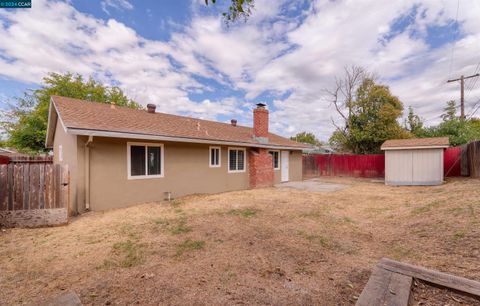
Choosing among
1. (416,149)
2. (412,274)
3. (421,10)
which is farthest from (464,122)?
(412,274)

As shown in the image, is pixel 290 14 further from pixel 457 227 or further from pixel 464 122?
pixel 464 122

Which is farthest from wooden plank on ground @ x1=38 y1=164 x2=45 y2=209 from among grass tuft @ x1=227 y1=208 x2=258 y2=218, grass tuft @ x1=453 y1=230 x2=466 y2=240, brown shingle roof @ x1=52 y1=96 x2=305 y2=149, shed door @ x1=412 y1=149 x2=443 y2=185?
shed door @ x1=412 y1=149 x2=443 y2=185

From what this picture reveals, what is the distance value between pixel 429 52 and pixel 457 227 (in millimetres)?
12086

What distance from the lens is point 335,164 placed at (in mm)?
18719

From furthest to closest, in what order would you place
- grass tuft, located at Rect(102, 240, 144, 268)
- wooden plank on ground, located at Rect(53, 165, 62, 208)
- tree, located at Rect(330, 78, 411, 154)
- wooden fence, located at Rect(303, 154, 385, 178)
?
tree, located at Rect(330, 78, 411, 154)
wooden fence, located at Rect(303, 154, 385, 178)
wooden plank on ground, located at Rect(53, 165, 62, 208)
grass tuft, located at Rect(102, 240, 144, 268)

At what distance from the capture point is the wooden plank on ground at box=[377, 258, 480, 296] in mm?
2468

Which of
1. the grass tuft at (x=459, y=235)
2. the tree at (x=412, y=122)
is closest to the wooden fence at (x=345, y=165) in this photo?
the tree at (x=412, y=122)

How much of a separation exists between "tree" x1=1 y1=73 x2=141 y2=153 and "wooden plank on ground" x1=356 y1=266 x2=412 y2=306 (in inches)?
Result: 905

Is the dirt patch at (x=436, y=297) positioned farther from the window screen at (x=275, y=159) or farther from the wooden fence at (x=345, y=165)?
the wooden fence at (x=345, y=165)

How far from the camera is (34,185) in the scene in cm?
563

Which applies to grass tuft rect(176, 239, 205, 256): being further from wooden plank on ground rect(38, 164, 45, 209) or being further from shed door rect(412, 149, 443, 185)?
shed door rect(412, 149, 443, 185)

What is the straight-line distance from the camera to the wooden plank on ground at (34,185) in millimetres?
5613

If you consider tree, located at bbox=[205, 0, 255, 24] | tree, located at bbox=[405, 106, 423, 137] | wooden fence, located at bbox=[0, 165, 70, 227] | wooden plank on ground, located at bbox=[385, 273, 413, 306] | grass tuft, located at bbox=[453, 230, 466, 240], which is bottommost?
grass tuft, located at bbox=[453, 230, 466, 240]

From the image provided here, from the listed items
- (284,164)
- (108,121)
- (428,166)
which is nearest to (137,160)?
(108,121)
